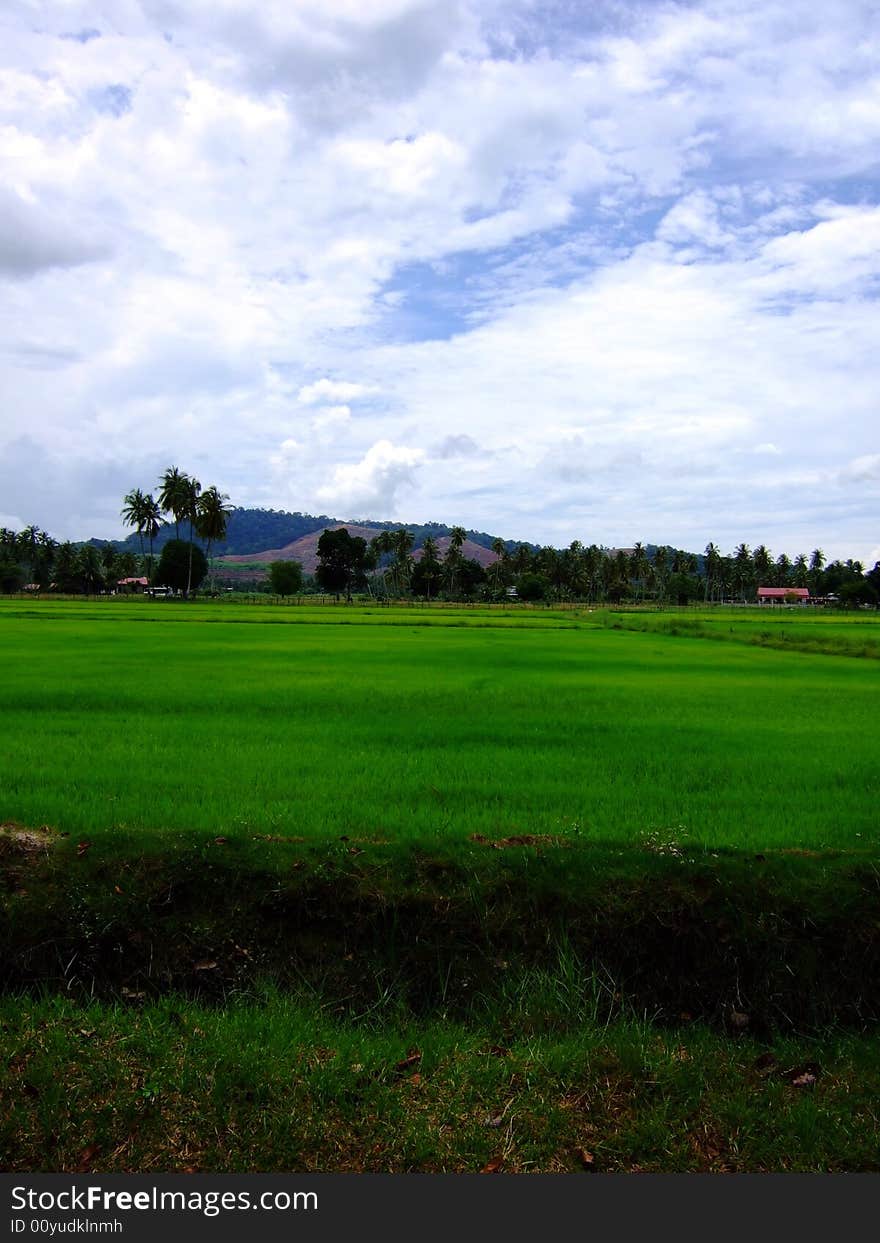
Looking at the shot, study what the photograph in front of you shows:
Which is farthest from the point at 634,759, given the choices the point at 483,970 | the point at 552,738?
the point at 483,970

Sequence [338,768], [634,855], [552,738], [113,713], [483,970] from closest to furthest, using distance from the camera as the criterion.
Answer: [483,970] < [634,855] < [338,768] < [552,738] < [113,713]

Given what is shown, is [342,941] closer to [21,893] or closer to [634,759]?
[21,893]

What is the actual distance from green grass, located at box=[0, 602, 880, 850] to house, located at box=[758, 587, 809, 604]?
135m

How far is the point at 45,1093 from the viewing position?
442 centimetres

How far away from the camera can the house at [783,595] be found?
478 feet

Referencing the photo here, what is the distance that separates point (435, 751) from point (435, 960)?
4590 millimetres

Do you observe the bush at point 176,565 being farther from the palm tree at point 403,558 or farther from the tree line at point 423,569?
the palm tree at point 403,558

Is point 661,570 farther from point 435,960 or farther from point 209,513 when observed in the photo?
point 435,960

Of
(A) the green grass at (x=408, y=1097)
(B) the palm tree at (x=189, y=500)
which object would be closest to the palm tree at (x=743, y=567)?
(B) the palm tree at (x=189, y=500)

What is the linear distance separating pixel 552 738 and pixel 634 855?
521 centimetres

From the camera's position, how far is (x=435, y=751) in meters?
10.5

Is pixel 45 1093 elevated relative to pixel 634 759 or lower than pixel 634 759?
lower

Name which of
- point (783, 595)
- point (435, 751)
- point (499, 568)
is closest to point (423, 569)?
point (499, 568)

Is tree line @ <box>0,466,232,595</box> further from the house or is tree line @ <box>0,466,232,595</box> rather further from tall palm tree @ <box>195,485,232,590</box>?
the house
